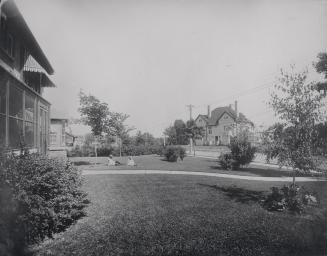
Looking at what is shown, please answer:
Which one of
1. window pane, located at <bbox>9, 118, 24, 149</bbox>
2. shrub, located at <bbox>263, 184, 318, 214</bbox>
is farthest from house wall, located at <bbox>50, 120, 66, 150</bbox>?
shrub, located at <bbox>263, 184, 318, 214</bbox>

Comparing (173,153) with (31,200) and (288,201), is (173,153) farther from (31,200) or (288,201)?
(31,200)

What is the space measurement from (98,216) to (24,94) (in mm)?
5600

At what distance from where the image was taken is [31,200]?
18.3 ft

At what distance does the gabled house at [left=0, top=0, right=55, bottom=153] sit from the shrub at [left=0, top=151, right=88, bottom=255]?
1.29 m

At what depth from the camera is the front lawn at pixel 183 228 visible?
5680 mm

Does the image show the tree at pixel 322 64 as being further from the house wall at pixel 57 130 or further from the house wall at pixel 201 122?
the house wall at pixel 201 122

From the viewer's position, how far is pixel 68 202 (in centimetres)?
668

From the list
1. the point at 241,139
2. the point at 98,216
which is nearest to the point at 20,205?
the point at 98,216

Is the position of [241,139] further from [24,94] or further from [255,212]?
[24,94]

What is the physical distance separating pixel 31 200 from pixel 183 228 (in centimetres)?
355

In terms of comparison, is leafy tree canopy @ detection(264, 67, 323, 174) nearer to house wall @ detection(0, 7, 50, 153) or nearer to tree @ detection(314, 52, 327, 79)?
house wall @ detection(0, 7, 50, 153)

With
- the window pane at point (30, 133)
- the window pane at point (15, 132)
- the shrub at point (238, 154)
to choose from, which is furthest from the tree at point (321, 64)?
the window pane at point (15, 132)

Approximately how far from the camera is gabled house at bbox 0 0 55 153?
815 cm

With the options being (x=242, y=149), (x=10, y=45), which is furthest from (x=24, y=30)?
(x=242, y=149)
